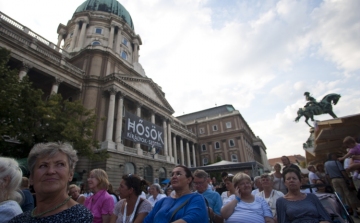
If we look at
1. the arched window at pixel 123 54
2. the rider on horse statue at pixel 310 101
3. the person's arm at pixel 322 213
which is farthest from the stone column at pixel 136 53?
the person's arm at pixel 322 213

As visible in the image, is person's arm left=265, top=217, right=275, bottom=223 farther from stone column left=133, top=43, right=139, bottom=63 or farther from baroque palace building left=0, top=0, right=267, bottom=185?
stone column left=133, top=43, right=139, bottom=63

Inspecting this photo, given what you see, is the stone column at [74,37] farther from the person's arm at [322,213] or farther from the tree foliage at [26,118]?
the person's arm at [322,213]

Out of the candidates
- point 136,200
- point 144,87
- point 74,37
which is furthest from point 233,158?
point 136,200

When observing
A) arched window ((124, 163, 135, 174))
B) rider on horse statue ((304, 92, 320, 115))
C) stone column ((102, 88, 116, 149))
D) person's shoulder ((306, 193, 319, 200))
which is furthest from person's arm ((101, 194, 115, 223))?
rider on horse statue ((304, 92, 320, 115))

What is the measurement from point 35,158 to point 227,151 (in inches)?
1884

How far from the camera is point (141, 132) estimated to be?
59.9 ft

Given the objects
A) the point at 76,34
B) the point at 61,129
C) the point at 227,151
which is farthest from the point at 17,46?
the point at 227,151

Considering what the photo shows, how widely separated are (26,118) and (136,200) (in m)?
11.4

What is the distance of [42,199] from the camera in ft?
5.93

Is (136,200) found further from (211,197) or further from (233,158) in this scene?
(233,158)

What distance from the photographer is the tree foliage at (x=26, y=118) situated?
10.2 m

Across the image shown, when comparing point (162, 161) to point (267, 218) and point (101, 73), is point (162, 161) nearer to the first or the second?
point (101, 73)

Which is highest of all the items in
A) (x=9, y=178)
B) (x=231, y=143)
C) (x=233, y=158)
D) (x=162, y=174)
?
(x=231, y=143)

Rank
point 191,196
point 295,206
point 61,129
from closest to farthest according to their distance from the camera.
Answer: point 191,196, point 295,206, point 61,129
